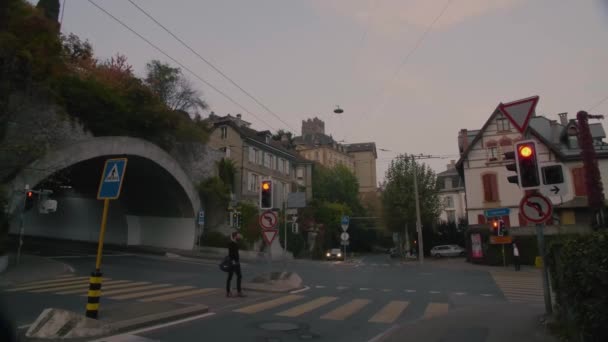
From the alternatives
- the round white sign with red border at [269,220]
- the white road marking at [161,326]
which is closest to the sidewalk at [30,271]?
the round white sign with red border at [269,220]

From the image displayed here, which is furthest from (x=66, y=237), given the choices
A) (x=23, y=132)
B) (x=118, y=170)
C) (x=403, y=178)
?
(x=118, y=170)

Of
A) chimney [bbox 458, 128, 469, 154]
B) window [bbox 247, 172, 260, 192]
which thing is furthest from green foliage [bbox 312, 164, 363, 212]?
chimney [bbox 458, 128, 469, 154]

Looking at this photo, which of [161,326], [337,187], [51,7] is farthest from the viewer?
[337,187]

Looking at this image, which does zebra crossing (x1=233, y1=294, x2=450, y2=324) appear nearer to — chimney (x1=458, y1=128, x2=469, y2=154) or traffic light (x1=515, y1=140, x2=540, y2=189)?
traffic light (x1=515, y1=140, x2=540, y2=189)

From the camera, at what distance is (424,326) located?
7598 mm

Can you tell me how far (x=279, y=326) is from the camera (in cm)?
762

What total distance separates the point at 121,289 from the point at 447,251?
40055 millimetres

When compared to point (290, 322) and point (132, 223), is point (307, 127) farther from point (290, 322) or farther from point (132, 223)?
point (290, 322)

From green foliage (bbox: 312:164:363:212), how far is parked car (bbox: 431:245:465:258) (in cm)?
1962

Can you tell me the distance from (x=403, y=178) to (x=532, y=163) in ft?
115

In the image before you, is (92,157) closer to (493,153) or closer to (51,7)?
(51,7)

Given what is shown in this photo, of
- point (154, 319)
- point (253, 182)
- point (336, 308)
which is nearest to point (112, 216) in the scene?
point (253, 182)

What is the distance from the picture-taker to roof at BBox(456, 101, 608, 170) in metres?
34.5

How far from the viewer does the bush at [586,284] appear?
462cm
